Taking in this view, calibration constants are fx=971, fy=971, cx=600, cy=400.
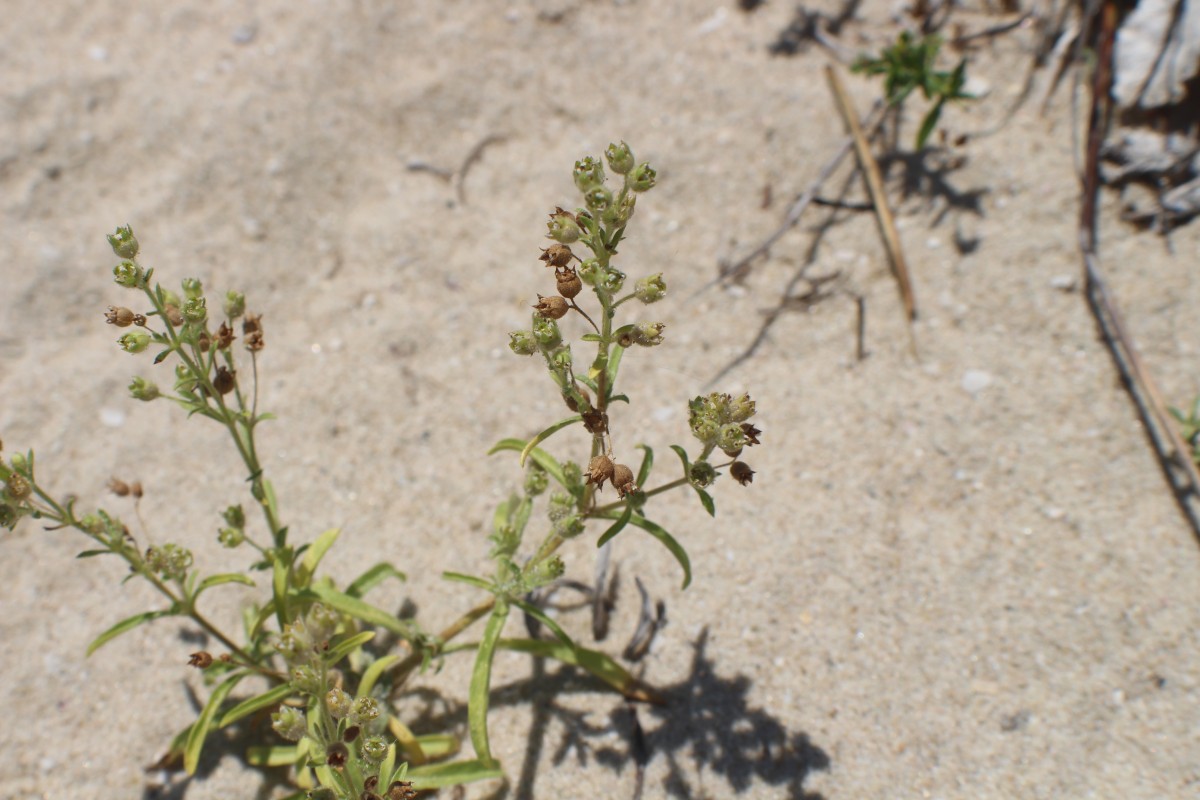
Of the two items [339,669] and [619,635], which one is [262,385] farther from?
[619,635]

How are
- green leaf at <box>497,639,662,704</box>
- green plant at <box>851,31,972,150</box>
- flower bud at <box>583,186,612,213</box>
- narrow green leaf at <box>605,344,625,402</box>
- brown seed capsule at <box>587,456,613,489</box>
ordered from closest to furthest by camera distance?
flower bud at <box>583,186,612,213</box>, brown seed capsule at <box>587,456,613,489</box>, narrow green leaf at <box>605,344,625,402</box>, green leaf at <box>497,639,662,704</box>, green plant at <box>851,31,972,150</box>

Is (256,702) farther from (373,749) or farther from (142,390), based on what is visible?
(142,390)

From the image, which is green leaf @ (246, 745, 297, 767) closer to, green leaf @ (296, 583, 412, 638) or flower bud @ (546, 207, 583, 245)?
green leaf @ (296, 583, 412, 638)

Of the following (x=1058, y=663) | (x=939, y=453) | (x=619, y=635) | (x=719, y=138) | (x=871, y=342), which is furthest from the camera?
(x=719, y=138)

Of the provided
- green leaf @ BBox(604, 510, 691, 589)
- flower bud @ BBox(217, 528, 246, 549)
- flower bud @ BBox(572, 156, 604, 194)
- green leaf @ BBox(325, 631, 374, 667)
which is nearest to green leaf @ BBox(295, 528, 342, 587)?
flower bud @ BBox(217, 528, 246, 549)

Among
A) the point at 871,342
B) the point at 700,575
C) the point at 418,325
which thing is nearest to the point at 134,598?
the point at 418,325

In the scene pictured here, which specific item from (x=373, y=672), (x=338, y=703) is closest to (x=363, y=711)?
(x=338, y=703)
